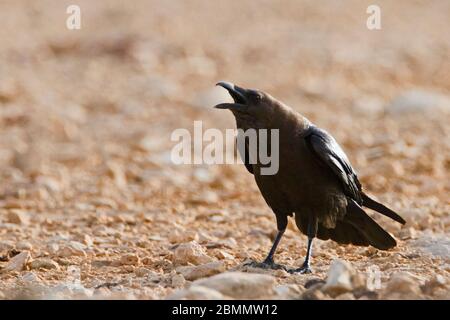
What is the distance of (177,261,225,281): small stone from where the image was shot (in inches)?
249

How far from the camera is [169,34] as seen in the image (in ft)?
58.3

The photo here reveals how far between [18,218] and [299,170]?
3314 millimetres

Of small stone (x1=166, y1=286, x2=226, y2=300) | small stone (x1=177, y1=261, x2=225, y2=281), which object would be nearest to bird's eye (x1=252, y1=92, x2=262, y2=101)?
small stone (x1=177, y1=261, x2=225, y2=281)

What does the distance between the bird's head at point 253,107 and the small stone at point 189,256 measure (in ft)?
3.28

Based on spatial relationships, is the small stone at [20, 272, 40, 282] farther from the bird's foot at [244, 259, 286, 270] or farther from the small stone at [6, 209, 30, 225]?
the small stone at [6, 209, 30, 225]

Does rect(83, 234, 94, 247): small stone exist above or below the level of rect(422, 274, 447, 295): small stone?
above

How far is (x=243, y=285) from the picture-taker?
18.1 feet

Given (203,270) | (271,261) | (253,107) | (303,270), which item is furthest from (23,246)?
(303,270)

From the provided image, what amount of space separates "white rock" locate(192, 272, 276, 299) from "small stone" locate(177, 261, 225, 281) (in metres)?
0.73

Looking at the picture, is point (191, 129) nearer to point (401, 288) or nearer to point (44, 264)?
point (44, 264)

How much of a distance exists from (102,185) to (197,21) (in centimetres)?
902

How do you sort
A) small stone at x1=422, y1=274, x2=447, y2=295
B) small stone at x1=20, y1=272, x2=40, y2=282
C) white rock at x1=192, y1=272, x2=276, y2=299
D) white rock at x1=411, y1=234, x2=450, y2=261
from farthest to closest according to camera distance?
white rock at x1=411, y1=234, x2=450, y2=261, small stone at x1=20, y1=272, x2=40, y2=282, small stone at x1=422, y1=274, x2=447, y2=295, white rock at x1=192, y1=272, x2=276, y2=299
